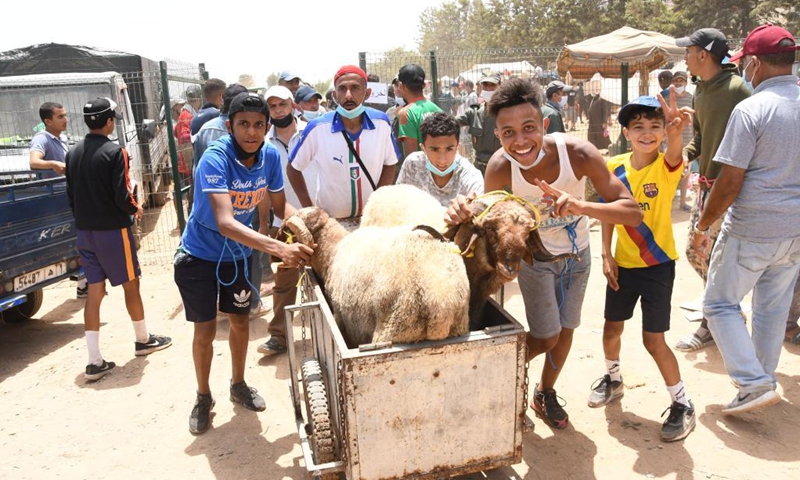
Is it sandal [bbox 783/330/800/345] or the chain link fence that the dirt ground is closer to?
sandal [bbox 783/330/800/345]

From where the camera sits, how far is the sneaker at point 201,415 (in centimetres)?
428

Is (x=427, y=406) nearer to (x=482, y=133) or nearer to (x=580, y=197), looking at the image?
(x=580, y=197)

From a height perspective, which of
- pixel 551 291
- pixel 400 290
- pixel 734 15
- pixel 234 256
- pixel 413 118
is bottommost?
pixel 551 291

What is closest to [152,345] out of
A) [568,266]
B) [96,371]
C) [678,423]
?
[96,371]

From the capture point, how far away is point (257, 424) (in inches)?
173

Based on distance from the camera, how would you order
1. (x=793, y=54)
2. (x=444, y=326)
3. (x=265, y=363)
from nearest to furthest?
(x=444, y=326)
(x=793, y=54)
(x=265, y=363)

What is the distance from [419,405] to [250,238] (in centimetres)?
151

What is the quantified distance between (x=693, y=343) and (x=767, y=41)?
2.59 meters

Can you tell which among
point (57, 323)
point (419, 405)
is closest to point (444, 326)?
point (419, 405)

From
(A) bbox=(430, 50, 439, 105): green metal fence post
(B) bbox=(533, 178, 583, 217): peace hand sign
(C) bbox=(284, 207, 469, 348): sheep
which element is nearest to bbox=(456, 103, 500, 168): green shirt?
(A) bbox=(430, 50, 439, 105): green metal fence post

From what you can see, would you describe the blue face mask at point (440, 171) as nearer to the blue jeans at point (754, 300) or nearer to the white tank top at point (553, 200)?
the white tank top at point (553, 200)

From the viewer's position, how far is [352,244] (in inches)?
128

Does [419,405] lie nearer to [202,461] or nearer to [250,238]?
[250,238]

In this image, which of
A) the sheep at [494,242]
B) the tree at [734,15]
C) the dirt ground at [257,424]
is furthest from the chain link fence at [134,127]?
the tree at [734,15]
